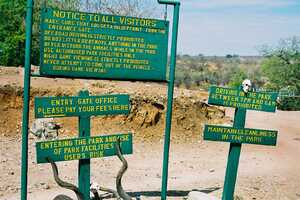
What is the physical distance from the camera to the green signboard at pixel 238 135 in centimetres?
686

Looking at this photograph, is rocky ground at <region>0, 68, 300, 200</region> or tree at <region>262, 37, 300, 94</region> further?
tree at <region>262, 37, 300, 94</region>

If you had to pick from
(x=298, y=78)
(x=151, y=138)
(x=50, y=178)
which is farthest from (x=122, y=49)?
(x=298, y=78)

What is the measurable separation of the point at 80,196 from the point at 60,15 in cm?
240

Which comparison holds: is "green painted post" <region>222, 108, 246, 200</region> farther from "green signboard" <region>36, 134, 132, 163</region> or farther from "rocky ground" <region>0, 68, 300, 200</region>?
"green signboard" <region>36, 134, 132, 163</region>

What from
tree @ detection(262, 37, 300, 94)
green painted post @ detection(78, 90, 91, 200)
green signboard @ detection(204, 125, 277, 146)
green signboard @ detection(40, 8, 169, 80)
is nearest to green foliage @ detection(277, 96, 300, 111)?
tree @ detection(262, 37, 300, 94)

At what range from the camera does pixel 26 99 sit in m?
5.55

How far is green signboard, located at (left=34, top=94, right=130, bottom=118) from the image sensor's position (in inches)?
223

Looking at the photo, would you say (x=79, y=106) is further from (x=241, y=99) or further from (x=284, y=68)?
(x=284, y=68)

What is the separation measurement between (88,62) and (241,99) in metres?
2.48

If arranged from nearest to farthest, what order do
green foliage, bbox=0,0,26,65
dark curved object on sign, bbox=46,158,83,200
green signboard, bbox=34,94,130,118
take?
dark curved object on sign, bbox=46,158,83,200 → green signboard, bbox=34,94,130,118 → green foliage, bbox=0,0,26,65

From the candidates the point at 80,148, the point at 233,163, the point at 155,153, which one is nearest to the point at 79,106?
the point at 80,148

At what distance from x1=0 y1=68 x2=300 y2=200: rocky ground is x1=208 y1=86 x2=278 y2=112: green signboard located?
70.9 inches

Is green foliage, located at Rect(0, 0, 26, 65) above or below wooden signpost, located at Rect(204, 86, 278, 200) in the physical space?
above

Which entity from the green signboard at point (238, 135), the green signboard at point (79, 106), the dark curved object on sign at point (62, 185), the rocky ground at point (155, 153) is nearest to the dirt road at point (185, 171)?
the rocky ground at point (155, 153)
